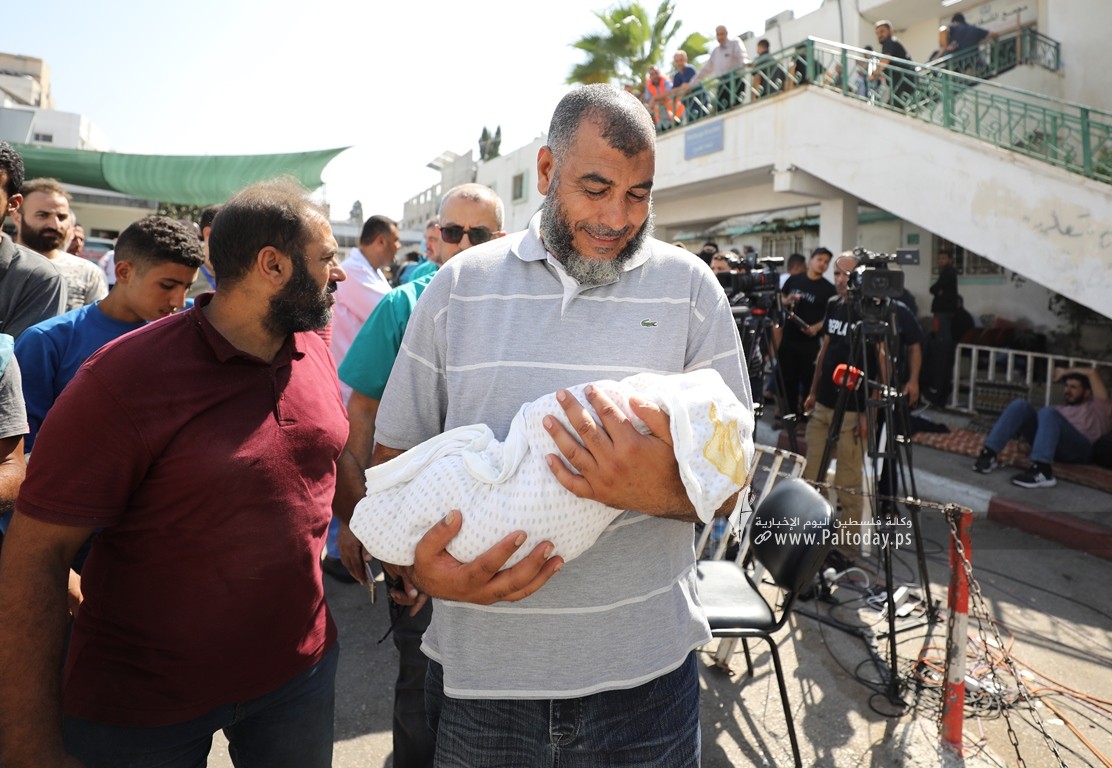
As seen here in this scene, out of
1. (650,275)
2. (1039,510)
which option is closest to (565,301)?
(650,275)

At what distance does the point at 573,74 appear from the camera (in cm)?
1711

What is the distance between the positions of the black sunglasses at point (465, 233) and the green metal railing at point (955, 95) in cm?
753

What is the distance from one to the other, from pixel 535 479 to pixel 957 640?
2550 millimetres

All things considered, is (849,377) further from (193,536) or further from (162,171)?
(162,171)

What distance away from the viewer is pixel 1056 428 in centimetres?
626

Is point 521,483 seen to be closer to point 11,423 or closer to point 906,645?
point 11,423

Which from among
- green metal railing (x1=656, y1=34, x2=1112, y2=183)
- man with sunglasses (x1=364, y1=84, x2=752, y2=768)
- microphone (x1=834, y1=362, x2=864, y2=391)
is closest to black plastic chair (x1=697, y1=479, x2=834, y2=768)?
man with sunglasses (x1=364, y1=84, x2=752, y2=768)

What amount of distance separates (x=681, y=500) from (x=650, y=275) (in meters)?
0.53

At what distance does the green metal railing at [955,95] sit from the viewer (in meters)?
8.02

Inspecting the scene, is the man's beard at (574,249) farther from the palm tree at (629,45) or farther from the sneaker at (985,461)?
the palm tree at (629,45)

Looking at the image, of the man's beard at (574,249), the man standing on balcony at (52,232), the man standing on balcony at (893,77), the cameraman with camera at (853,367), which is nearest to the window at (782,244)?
the man standing on balcony at (893,77)

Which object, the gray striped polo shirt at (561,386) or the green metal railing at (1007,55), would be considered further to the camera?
the green metal railing at (1007,55)

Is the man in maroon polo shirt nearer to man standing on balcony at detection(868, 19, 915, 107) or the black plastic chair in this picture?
the black plastic chair

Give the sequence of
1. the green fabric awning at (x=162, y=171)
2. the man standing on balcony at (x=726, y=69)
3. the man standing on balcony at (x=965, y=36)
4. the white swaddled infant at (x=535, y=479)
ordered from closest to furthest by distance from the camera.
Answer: the white swaddled infant at (x=535, y=479), the green fabric awning at (x=162, y=171), the man standing on balcony at (x=965, y=36), the man standing on balcony at (x=726, y=69)
